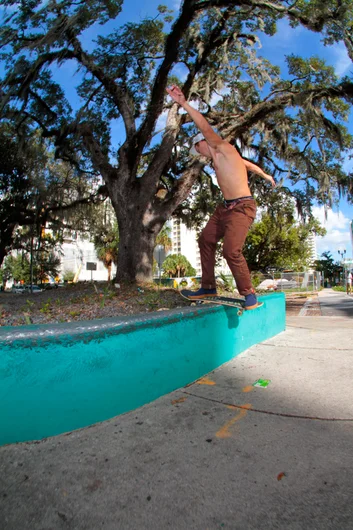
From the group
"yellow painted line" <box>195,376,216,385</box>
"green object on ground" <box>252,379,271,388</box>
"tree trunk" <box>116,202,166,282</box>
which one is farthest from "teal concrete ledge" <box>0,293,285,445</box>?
"tree trunk" <box>116,202,166,282</box>

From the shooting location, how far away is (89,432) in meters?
2.07

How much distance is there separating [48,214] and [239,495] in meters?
14.8

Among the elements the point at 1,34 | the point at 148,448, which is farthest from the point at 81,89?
the point at 148,448

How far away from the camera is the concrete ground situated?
1354mm

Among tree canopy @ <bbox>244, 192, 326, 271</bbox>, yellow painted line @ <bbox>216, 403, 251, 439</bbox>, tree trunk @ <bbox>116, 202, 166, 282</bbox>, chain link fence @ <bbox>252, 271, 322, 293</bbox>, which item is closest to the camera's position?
yellow painted line @ <bbox>216, 403, 251, 439</bbox>

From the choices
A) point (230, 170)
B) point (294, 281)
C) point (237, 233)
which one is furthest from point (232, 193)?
point (294, 281)

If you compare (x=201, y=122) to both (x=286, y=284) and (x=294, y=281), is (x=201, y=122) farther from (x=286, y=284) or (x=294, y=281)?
(x=294, y=281)

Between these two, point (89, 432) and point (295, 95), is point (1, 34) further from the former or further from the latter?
point (89, 432)

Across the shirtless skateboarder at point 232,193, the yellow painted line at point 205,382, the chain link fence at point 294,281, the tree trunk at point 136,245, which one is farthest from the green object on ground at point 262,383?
the chain link fence at point 294,281

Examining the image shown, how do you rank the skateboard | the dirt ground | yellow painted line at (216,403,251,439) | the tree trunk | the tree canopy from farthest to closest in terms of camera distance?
the tree canopy < the tree trunk < the dirt ground < the skateboard < yellow painted line at (216,403,251,439)

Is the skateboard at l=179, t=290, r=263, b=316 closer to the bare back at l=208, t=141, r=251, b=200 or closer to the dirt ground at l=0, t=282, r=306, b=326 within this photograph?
the dirt ground at l=0, t=282, r=306, b=326

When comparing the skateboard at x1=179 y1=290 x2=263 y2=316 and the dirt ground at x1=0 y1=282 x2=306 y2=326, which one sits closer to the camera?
the skateboard at x1=179 y1=290 x2=263 y2=316

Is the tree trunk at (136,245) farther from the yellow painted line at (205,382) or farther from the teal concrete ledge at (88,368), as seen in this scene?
the teal concrete ledge at (88,368)

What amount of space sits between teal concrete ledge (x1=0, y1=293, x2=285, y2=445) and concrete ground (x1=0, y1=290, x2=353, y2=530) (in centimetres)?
10
